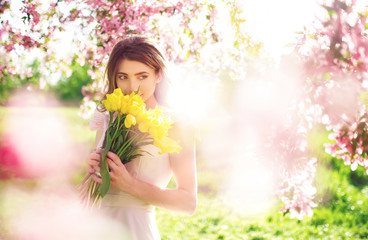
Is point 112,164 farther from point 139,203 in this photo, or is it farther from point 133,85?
point 133,85

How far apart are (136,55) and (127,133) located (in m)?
0.57

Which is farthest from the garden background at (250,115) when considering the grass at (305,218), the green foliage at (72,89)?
the green foliage at (72,89)

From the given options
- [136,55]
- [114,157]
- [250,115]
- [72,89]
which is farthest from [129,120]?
[72,89]

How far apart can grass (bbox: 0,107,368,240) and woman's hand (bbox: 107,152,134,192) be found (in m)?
3.33

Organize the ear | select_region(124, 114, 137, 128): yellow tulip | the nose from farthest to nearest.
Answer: the ear, the nose, select_region(124, 114, 137, 128): yellow tulip

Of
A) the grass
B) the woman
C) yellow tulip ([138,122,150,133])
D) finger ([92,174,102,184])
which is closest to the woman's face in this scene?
the woman

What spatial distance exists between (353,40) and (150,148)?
3.91 ft

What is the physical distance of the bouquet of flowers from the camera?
6.26 feet

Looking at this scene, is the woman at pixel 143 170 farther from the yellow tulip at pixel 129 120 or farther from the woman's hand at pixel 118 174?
the yellow tulip at pixel 129 120

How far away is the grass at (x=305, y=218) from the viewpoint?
232 inches

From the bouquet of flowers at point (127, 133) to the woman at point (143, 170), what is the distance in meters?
0.07

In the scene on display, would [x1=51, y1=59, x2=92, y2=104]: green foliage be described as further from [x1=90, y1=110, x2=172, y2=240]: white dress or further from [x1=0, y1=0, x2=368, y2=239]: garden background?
[x1=90, y1=110, x2=172, y2=240]: white dress

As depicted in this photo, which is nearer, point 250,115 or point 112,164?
point 112,164

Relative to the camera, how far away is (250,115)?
18.2 ft
